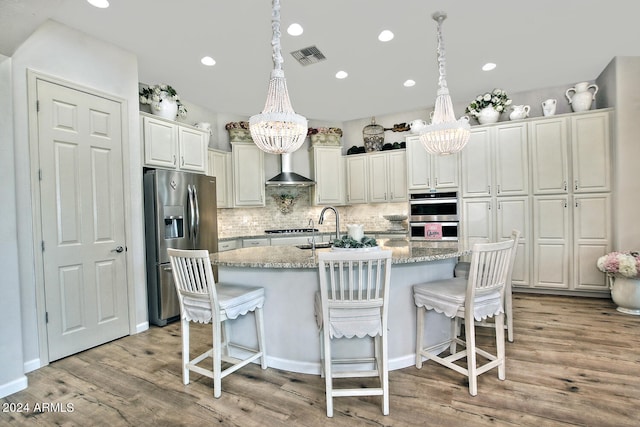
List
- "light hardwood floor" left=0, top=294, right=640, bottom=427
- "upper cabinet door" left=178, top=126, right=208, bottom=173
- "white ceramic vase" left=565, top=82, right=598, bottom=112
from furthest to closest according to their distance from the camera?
1. "white ceramic vase" left=565, top=82, right=598, bottom=112
2. "upper cabinet door" left=178, top=126, right=208, bottom=173
3. "light hardwood floor" left=0, top=294, right=640, bottom=427

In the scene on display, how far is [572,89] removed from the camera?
4.23 m

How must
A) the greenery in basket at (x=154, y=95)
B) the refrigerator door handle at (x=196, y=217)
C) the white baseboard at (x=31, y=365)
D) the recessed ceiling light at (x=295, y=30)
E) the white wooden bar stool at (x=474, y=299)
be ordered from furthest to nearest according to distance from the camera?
the refrigerator door handle at (x=196, y=217)
the greenery in basket at (x=154, y=95)
the recessed ceiling light at (x=295, y=30)
the white baseboard at (x=31, y=365)
the white wooden bar stool at (x=474, y=299)

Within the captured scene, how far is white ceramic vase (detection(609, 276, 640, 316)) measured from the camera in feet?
11.2

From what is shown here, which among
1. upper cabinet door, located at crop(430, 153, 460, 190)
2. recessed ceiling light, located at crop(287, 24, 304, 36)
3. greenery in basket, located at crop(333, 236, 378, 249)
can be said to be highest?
recessed ceiling light, located at crop(287, 24, 304, 36)

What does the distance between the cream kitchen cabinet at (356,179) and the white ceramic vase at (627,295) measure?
11.2 ft

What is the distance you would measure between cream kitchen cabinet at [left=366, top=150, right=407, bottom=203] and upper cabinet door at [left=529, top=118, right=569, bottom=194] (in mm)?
1791

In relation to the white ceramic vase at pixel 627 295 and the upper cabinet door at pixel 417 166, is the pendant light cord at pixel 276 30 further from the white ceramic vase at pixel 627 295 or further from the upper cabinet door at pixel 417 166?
the white ceramic vase at pixel 627 295

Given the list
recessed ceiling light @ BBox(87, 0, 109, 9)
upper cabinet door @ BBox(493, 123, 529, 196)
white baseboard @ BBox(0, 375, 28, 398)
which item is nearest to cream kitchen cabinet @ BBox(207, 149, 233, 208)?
recessed ceiling light @ BBox(87, 0, 109, 9)

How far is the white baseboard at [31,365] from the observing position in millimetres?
2451

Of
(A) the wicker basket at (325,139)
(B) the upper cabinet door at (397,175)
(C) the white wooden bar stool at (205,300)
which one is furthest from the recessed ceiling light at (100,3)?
(B) the upper cabinet door at (397,175)

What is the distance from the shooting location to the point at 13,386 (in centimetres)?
218

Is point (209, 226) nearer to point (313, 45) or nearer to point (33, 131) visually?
point (33, 131)

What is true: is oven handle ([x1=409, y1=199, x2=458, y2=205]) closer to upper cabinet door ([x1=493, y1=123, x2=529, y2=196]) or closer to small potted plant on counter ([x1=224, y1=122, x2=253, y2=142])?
upper cabinet door ([x1=493, y1=123, x2=529, y2=196])

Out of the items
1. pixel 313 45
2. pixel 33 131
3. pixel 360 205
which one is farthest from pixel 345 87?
pixel 33 131
